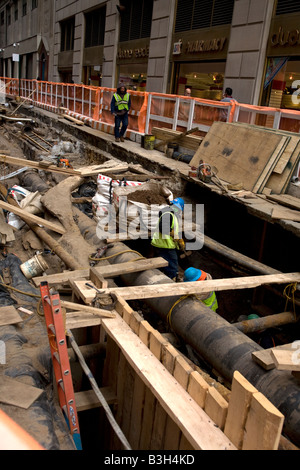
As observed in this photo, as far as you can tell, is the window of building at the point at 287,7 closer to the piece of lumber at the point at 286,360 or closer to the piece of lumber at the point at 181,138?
the piece of lumber at the point at 181,138

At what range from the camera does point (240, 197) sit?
324 inches

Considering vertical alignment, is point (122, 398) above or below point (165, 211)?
below

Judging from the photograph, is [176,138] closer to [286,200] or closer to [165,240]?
[286,200]

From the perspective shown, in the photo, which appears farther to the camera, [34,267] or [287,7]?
[287,7]

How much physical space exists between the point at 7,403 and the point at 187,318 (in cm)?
238

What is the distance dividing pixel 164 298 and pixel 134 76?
1873 centimetres

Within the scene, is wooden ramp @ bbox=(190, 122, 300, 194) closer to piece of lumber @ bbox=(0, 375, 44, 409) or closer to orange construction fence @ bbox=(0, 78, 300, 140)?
orange construction fence @ bbox=(0, 78, 300, 140)

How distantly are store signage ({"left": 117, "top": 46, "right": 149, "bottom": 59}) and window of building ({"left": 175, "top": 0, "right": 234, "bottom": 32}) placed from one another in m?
2.72

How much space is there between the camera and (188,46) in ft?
56.5

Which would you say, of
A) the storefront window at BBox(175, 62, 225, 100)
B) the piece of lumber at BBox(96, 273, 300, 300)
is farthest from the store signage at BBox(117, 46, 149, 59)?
the piece of lumber at BBox(96, 273, 300, 300)

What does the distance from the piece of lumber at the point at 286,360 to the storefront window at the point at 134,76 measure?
19010mm

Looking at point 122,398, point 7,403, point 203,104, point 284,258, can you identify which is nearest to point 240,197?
point 284,258

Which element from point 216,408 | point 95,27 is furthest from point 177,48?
point 216,408
